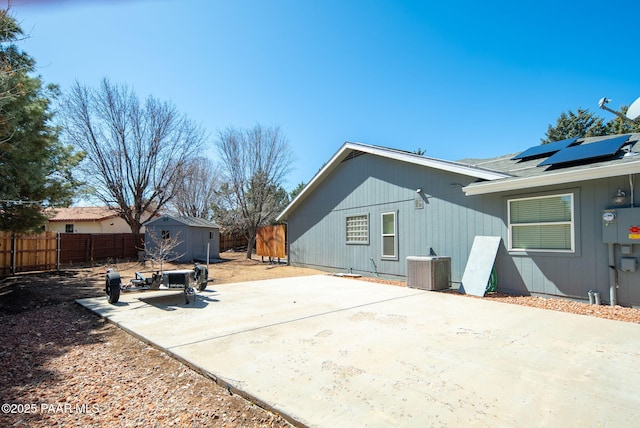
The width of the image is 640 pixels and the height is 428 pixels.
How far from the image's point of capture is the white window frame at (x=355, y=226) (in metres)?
11.3

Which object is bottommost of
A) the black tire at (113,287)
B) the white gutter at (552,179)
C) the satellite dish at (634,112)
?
the black tire at (113,287)

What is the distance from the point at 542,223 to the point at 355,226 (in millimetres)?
6011

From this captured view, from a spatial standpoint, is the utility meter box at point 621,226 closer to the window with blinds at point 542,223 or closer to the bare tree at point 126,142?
the window with blinds at point 542,223

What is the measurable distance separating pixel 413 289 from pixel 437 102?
30.4ft

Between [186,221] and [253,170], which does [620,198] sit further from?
[186,221]

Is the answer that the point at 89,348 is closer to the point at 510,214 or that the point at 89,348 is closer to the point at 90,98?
the point at 510,214

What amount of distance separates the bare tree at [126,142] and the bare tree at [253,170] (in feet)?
12.3

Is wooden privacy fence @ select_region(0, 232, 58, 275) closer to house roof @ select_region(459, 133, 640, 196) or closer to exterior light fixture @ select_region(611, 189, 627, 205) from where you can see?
house roof @ select_region(459, 133, 640, 196)

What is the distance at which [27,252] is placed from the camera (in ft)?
44.6

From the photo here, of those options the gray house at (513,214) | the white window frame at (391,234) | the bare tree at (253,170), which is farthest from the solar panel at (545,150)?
the bare tree at (253,170)

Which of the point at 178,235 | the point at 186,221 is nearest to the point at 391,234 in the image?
the point at 178,235

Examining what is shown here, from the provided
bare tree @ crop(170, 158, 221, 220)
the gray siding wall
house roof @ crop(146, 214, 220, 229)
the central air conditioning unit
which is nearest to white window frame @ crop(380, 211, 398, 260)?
the gray siding wall

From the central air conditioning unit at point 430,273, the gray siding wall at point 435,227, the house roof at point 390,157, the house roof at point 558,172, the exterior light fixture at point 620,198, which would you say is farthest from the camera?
the central air conditioning unit at point 430,273

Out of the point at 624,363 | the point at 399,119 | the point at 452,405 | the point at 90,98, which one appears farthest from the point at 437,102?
the point at 90,98
